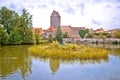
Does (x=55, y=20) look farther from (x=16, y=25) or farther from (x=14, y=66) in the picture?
(x=14, y=66)

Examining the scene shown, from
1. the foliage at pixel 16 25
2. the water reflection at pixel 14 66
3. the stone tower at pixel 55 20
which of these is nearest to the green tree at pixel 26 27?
the foliage at pixel 16 25

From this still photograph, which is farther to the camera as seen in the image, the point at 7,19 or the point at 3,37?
the point at 7,19

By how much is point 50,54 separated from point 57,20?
119 m

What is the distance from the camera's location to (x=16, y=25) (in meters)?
57.9

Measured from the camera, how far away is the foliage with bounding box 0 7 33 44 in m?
54.9

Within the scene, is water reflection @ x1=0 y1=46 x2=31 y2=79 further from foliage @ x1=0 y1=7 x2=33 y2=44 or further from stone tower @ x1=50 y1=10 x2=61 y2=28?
stone tower @ x1=50 y1=10 x2=61 y2=28

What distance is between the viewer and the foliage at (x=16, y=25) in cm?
5488

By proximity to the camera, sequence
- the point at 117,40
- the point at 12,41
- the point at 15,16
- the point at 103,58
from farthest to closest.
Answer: the point at 117,40
the point at 15,16
the point at 12,41
the point at 103,58

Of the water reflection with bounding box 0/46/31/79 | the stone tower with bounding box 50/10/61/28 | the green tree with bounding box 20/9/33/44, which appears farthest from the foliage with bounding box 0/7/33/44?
the stone tower with bounding box 50/10/61/28

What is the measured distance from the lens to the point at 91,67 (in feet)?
61.8

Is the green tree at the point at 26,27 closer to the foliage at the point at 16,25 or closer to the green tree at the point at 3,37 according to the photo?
the foliage at the point at 16,25

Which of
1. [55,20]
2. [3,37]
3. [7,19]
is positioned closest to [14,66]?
[3,37]

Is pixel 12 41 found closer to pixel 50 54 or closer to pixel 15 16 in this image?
pixel 15 16

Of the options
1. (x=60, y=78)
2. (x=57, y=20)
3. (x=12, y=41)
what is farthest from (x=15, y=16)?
(x=57, y=20)
